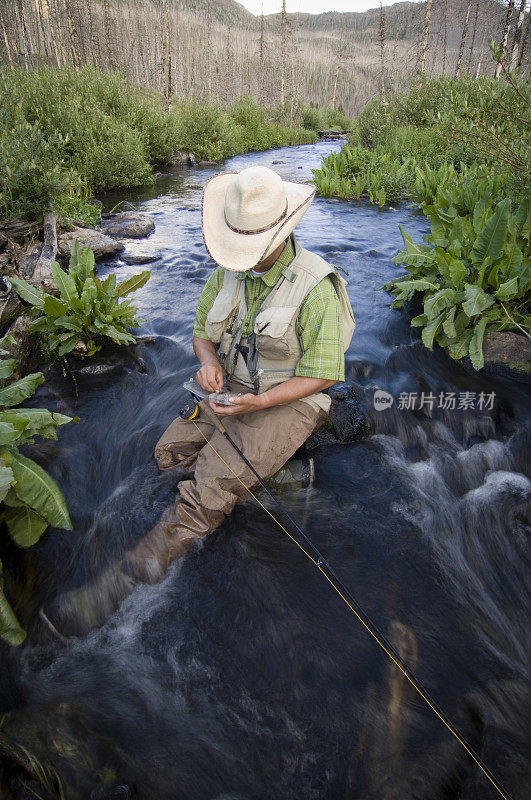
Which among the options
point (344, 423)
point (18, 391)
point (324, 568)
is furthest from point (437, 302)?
point (18, 391)

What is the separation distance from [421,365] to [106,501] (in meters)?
4.38

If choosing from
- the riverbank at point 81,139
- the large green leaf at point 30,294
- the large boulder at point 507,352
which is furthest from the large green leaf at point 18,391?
the riverbank at point 81,139

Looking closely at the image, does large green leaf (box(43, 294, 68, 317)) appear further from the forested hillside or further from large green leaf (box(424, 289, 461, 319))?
the forested hillside

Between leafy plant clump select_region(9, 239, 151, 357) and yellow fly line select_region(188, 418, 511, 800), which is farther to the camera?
leafy plant clump select_region(9, 239, 151, 357)

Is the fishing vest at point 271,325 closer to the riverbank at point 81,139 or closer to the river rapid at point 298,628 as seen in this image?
the river rapid at point 298,628

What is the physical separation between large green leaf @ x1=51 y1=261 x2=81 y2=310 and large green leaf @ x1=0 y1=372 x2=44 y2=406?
6.13ft

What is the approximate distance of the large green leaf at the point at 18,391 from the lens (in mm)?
3529

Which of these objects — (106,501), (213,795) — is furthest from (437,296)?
(213,795)

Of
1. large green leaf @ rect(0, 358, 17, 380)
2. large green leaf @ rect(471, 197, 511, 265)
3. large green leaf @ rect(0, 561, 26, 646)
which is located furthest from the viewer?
large green leaf @ rect(471, 197, 511, 265)

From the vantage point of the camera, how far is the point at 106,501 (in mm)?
4094

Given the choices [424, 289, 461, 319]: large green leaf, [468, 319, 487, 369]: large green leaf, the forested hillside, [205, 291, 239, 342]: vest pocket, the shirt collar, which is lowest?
[468, 319, 487, 369]: large green leaf

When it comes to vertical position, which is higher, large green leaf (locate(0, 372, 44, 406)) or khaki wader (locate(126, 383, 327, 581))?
large green leaf (locate(0, 372, 44, 406))

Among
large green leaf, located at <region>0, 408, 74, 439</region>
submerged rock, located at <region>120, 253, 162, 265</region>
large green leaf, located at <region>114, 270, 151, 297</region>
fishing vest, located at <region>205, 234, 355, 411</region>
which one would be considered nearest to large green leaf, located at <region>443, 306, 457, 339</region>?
fishing vest, located at <region>205, 234, 355, 411</region>

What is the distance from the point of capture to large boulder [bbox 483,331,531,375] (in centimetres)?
565
